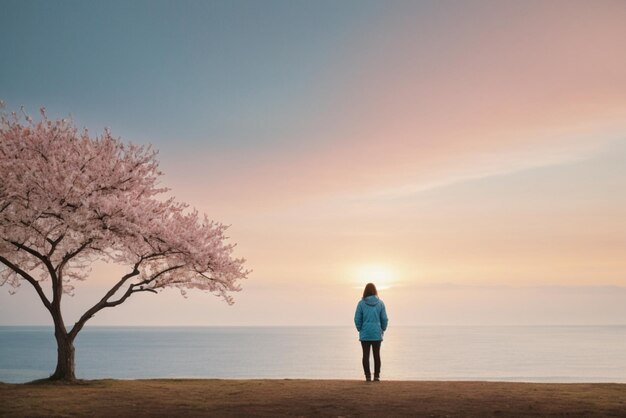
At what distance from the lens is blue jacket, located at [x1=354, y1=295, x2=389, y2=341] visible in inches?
843

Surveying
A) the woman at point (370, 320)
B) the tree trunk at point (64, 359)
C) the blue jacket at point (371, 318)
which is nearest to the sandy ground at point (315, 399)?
the woman at point (370, 320)

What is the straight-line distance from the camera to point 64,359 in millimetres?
24938

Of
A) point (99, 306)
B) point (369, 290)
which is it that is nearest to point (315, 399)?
point (369, 290)

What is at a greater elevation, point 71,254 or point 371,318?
point 71,254

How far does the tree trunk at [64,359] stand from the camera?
24.8 meters

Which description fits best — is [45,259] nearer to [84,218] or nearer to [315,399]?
[84,218]

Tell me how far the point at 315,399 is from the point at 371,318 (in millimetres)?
4433

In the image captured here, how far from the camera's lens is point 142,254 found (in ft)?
87.7

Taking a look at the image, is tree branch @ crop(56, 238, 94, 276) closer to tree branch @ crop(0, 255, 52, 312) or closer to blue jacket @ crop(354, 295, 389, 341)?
tree branch @ crop(0, 255, 52, 312)

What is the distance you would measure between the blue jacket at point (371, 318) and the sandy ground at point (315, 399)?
70.9 inches

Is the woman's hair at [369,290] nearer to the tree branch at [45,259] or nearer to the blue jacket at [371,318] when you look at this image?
the blue jacket at [371,318]

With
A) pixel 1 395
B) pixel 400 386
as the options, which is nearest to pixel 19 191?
pixel 1 395

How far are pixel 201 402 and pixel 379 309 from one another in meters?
7.29

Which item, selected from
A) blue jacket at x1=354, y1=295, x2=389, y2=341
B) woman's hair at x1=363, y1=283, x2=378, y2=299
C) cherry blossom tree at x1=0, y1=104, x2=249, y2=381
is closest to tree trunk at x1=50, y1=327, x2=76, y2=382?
cherry blossom tree at x1=0, y1=104, x2=249, y2=381
